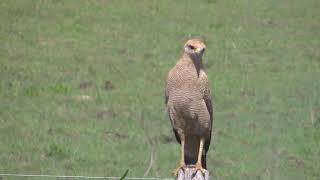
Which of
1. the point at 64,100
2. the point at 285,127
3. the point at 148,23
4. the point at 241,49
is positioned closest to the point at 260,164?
the point at 285,127

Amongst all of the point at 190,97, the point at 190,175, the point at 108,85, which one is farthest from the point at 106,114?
the point at 190,175

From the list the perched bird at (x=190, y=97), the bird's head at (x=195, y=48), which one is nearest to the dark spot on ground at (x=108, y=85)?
the perched bird at (x=190, y=97)

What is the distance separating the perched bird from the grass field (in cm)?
321

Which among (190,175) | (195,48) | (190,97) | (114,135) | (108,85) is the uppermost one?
(195,48)

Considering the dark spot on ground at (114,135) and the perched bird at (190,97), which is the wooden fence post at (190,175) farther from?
A: the dark spot on ground at (114,135)

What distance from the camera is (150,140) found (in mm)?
11414

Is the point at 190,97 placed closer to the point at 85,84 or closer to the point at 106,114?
the point at 106,114

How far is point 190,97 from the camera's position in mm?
7008

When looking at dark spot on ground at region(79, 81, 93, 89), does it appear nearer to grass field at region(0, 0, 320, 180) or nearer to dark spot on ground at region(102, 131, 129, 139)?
grass field at region(0, 0, 320, 180)

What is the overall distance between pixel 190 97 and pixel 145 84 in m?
6.23

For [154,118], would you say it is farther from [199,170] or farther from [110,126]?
[199,170]

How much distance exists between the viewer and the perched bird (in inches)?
273

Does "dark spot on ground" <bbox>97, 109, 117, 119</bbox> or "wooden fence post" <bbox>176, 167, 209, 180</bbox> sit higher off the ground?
"wooden fence post" <bbox>176, 167, 209, 180</bbox>

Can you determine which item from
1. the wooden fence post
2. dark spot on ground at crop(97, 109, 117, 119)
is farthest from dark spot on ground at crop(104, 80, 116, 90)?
the wooden fence post
